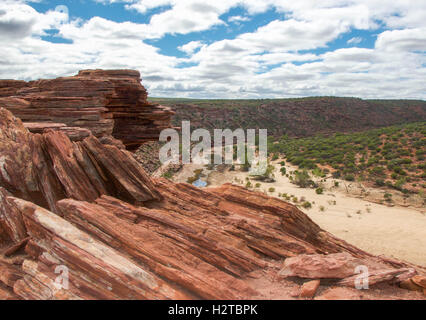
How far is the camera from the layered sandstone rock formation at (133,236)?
7.18 m

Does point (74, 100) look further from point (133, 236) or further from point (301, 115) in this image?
point (301, 115)

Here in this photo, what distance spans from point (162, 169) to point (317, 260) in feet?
124

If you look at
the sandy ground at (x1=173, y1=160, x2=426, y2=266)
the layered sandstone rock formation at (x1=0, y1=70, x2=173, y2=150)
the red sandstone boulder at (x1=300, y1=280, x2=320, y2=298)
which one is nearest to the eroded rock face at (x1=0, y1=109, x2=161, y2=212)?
the layered sandstone rock formation at (x1=0, y1=70, x2=173, y2=150)

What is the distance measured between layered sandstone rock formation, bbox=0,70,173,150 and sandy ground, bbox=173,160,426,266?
20367 millimetres

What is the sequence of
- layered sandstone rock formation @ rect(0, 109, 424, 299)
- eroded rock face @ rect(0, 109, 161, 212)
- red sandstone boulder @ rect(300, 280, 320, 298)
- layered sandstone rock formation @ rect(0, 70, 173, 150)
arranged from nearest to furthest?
layered sandstone rock formation @ rect(0, 109, 424, 299) → red sandstone boulder @ rect(300, 280, 320, 298) → eroded rock face @ rect(0, 109, 161, 212) → layered sandstone rock formation @ rect(0, 70, 173, 150)

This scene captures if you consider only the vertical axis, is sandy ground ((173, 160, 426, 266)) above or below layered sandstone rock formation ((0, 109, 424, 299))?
below

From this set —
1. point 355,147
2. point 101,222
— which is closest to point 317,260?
point 101,222

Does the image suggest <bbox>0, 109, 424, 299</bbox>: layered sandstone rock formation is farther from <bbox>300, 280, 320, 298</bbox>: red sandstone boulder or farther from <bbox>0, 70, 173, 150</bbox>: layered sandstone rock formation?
<bbox>0, 70, 173, 150</bbox>: layered sandstone rock formation

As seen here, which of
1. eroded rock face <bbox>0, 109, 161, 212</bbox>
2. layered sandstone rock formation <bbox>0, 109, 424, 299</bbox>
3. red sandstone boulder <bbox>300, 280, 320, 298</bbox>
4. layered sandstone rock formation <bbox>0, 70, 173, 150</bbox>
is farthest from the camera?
layered sandstone rock formation <bbox>0, 70, 173, 150</bbox>

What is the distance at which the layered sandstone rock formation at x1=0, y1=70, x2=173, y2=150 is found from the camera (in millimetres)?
15300

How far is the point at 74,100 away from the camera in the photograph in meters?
16.3

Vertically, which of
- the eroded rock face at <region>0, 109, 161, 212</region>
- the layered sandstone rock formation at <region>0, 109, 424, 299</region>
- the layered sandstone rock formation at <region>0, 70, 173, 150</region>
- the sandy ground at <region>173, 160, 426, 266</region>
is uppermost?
the layered sandstone rock formation at <region>0, 70, 173, 150</region>

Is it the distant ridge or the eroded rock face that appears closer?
the eroded rock face

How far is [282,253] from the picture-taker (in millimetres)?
9992
